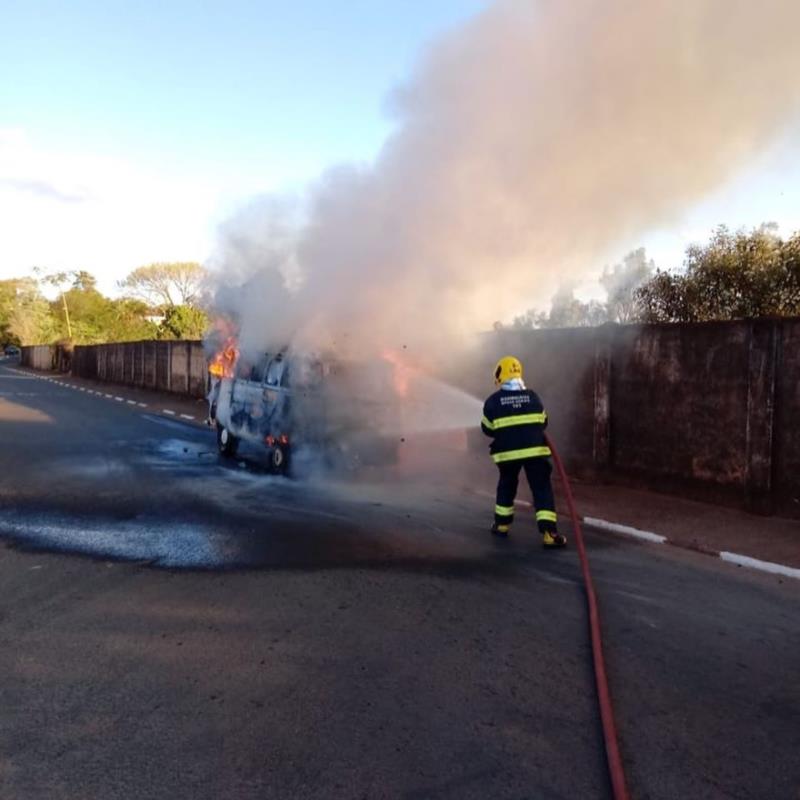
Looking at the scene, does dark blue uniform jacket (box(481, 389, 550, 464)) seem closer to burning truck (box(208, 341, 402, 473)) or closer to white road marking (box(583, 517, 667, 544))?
white road marking (box(583, 517, 667, 544))

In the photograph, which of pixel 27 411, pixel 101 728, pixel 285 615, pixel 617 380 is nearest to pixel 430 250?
pixel 617 380

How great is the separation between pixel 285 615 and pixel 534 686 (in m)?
1.54

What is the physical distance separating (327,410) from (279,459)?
948 millimetres

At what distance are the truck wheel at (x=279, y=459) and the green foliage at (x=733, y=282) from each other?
23.2 ft

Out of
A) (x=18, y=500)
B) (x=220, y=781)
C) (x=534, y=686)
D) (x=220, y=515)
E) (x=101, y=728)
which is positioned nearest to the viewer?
(x=220, y=781)

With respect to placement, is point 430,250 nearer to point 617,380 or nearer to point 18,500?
A: point 617,380

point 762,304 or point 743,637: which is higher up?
point 762,304

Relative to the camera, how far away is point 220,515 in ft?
21.9

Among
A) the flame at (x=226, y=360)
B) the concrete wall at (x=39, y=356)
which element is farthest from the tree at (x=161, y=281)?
the flame at (x=226, y=360)

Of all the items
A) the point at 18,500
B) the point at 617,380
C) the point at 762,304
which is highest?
the point at 762,304

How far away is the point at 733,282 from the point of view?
487 inches

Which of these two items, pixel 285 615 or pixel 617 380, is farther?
pixel 617 380

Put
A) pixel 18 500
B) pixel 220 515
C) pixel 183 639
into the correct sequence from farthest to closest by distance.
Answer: pixel 18 500 → pixel 220 515 → pixel 183 639

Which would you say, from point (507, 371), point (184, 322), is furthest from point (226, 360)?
point (184, 322)
